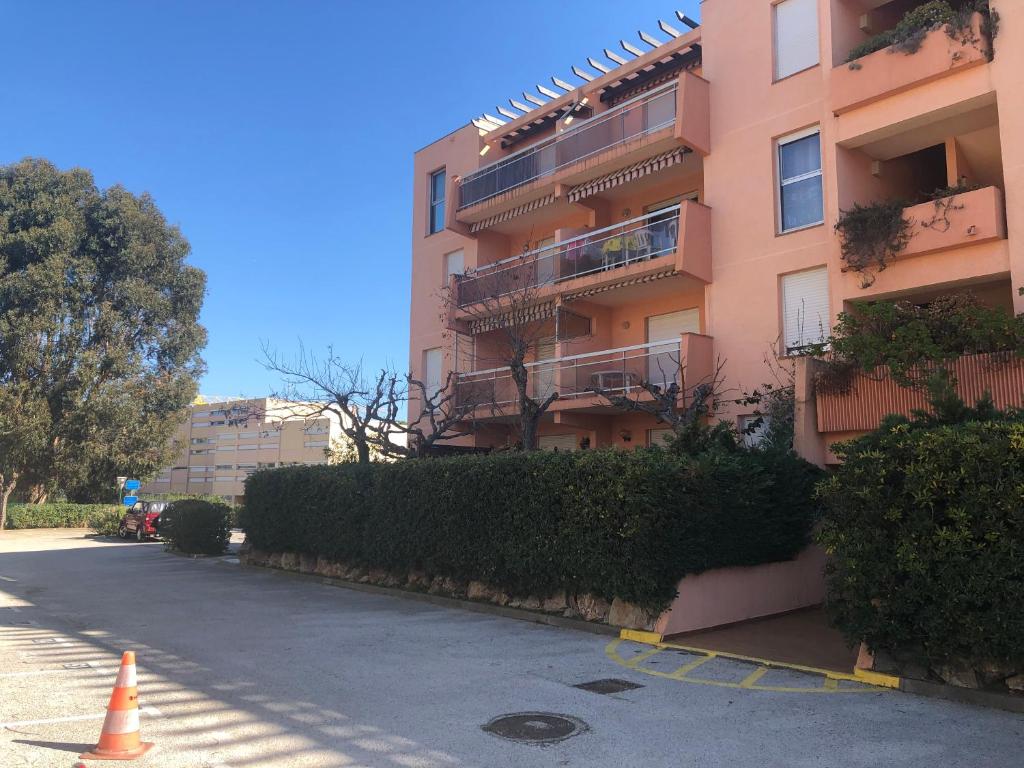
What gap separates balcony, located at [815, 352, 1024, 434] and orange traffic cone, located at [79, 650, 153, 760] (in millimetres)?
9039

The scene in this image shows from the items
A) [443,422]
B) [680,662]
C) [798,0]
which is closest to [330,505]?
[443,422]

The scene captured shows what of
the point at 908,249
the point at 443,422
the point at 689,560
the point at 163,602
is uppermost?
the point at 908,249

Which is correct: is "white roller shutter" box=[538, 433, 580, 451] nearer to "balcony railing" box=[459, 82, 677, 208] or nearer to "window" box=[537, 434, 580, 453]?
"window" box=[537, 434, 580, 453]

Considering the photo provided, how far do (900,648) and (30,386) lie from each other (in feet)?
128

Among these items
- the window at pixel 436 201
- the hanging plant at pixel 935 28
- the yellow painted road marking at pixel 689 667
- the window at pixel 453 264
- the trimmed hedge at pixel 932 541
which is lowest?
the yellow painted road marking at pixel 689 667

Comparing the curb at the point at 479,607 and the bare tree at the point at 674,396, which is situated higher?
the bare tree at the point at 674,396

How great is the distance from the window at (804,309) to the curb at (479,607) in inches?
268

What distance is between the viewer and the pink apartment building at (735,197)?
13.0 m

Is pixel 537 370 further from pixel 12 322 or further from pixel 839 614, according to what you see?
pixel 12 322

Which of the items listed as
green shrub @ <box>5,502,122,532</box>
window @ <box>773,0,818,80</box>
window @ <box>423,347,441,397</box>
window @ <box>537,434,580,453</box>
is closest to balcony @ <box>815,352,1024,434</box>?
window @ <box>773,0,818,80</box>

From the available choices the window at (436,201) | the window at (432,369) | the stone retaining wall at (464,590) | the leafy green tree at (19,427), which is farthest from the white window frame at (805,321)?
the leafy green tree at (19,427)

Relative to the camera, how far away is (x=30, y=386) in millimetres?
36250

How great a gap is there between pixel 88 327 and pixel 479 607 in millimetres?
33523

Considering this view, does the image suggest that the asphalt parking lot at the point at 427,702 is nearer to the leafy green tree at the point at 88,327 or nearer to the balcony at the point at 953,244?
the balcony at the point at 953,244
